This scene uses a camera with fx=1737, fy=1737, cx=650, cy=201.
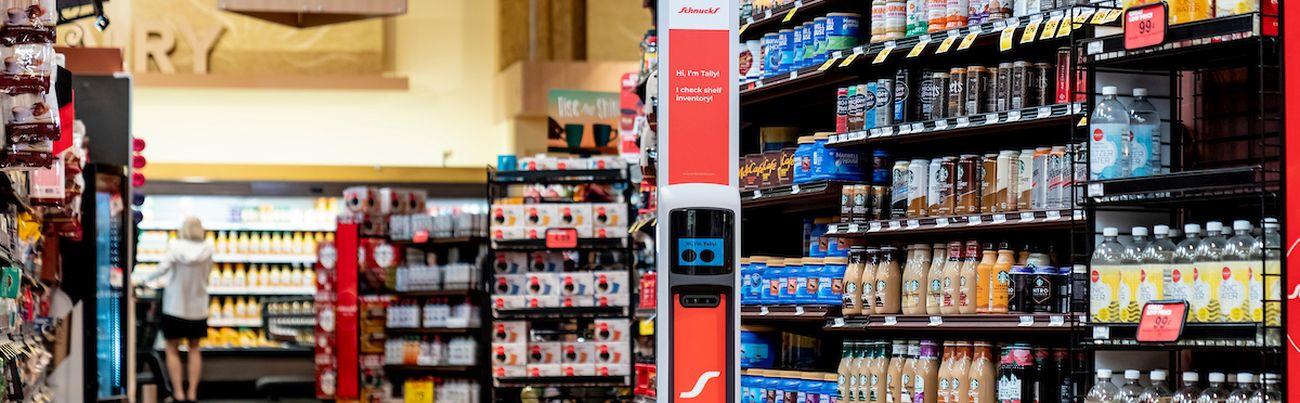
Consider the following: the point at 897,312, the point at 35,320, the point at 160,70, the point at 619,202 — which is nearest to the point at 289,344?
the point at 160,70

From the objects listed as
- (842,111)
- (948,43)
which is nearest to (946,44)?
(948,43)

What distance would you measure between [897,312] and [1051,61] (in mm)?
1070

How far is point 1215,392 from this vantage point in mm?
4758

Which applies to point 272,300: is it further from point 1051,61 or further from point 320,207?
point 1051,61

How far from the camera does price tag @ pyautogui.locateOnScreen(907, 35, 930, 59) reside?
19.9 feet

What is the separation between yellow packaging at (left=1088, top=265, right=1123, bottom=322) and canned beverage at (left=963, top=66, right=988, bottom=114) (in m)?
1.01

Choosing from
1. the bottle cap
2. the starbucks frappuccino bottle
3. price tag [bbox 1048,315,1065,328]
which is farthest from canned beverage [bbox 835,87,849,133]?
the bottle cap

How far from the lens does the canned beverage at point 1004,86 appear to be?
5.84m

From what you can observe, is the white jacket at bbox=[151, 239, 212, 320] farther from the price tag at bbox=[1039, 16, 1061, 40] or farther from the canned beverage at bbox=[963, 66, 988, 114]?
the price tag at bbox=[1039, 16, 1061, 40]

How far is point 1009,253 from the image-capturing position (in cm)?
587

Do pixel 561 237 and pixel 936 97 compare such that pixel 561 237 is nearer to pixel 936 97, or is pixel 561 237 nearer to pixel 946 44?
pixel 936 97

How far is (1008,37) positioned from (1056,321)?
93 centimetres

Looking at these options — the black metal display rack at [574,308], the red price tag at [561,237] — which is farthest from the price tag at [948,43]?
A: the red price tag at [561,237]

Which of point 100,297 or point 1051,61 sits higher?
point 1051,61
